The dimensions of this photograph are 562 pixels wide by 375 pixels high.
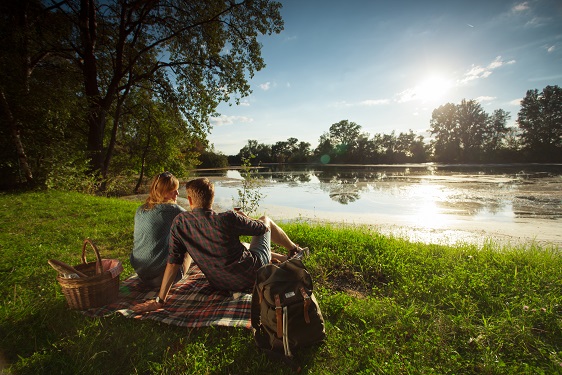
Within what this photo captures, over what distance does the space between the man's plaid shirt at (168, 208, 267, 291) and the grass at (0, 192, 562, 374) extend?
55cm

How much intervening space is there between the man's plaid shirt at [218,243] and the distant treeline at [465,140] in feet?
88.2

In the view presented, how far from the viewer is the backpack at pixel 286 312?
2.07 metres

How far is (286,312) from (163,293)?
61.9 inches

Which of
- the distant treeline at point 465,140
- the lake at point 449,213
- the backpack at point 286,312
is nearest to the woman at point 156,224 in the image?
the backpack at point 286,312

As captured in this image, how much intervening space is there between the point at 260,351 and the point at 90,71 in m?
15.2

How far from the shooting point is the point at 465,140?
2032 inches

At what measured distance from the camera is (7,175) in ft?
35.2

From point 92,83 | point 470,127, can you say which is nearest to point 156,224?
point 92,83

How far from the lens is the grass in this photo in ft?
6.85

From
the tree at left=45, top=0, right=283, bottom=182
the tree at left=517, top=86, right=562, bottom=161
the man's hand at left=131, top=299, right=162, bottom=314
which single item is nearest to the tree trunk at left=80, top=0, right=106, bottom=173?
the tree at left=45, top=0, right=283, bottom=182

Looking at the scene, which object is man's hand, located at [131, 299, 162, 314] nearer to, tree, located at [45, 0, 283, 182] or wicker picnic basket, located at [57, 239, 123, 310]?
wicker picnic basket, located at [57, 239, 123, 310]

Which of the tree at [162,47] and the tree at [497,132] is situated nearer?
the tree at [162,47]

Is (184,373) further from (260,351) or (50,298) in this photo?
(50,298)

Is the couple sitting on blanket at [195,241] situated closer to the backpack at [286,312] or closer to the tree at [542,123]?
the backpack at [286,312]
